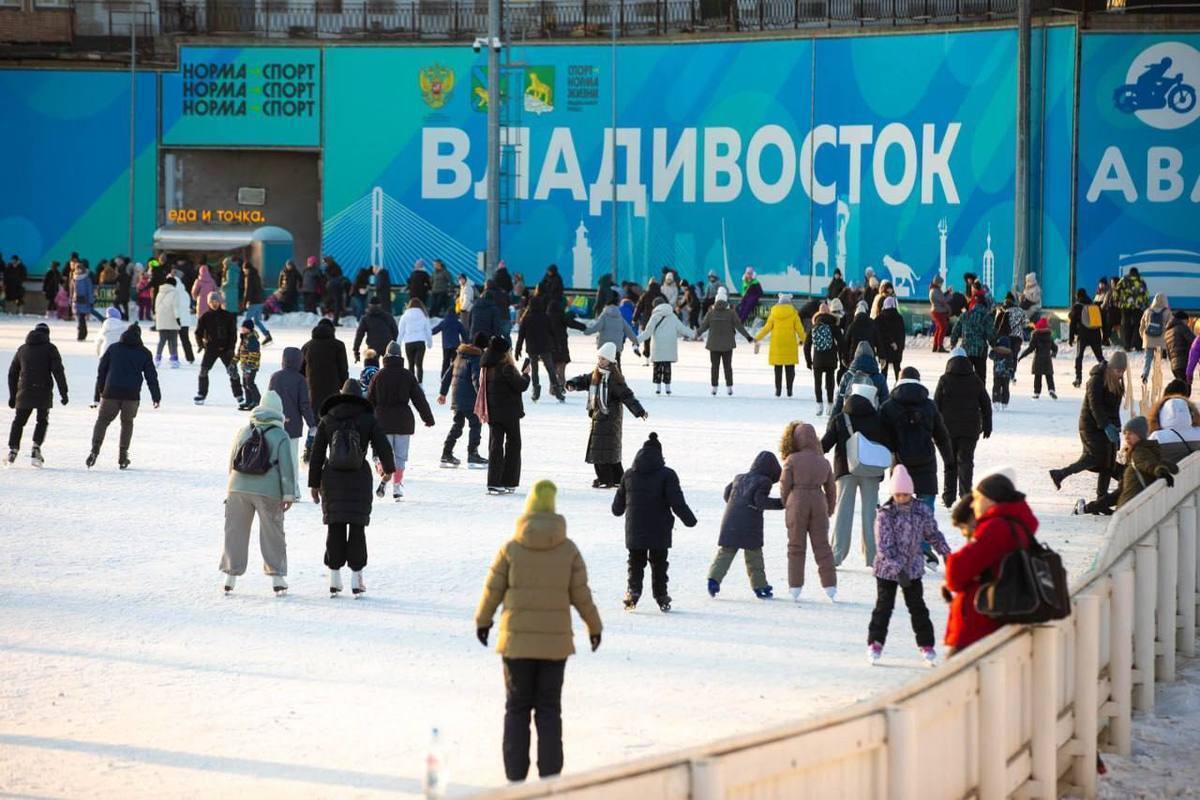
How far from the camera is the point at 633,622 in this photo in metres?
11.3

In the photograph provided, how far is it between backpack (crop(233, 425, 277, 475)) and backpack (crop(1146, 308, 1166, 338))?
16.3m

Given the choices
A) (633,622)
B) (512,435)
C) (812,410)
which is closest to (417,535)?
(512,435)

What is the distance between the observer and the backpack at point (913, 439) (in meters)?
13.3

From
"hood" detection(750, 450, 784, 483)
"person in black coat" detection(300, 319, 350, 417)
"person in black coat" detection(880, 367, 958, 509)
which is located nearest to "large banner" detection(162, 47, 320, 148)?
"person in black coat" detection(300, 319, 350, 417)

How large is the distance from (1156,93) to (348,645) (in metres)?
32.4

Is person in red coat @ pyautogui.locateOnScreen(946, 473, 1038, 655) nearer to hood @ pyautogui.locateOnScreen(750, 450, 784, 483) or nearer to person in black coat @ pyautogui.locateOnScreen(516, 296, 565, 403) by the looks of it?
hood @ pyautogui.locateOnScreen(750, 450, 784, 483)

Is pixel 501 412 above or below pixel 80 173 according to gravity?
below

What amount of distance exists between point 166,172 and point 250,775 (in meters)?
42.0

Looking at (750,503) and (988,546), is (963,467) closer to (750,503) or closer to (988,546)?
(750,503)

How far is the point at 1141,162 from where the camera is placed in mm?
39750

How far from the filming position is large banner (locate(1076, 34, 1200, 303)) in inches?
1559

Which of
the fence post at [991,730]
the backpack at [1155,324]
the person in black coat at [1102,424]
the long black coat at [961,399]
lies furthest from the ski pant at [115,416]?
the backpack at [1155,324]

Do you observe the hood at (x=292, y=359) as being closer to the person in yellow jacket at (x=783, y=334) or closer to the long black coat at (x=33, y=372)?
the long black coat at (x=33, y=372)

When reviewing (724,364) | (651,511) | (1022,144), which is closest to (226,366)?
(724,364)
